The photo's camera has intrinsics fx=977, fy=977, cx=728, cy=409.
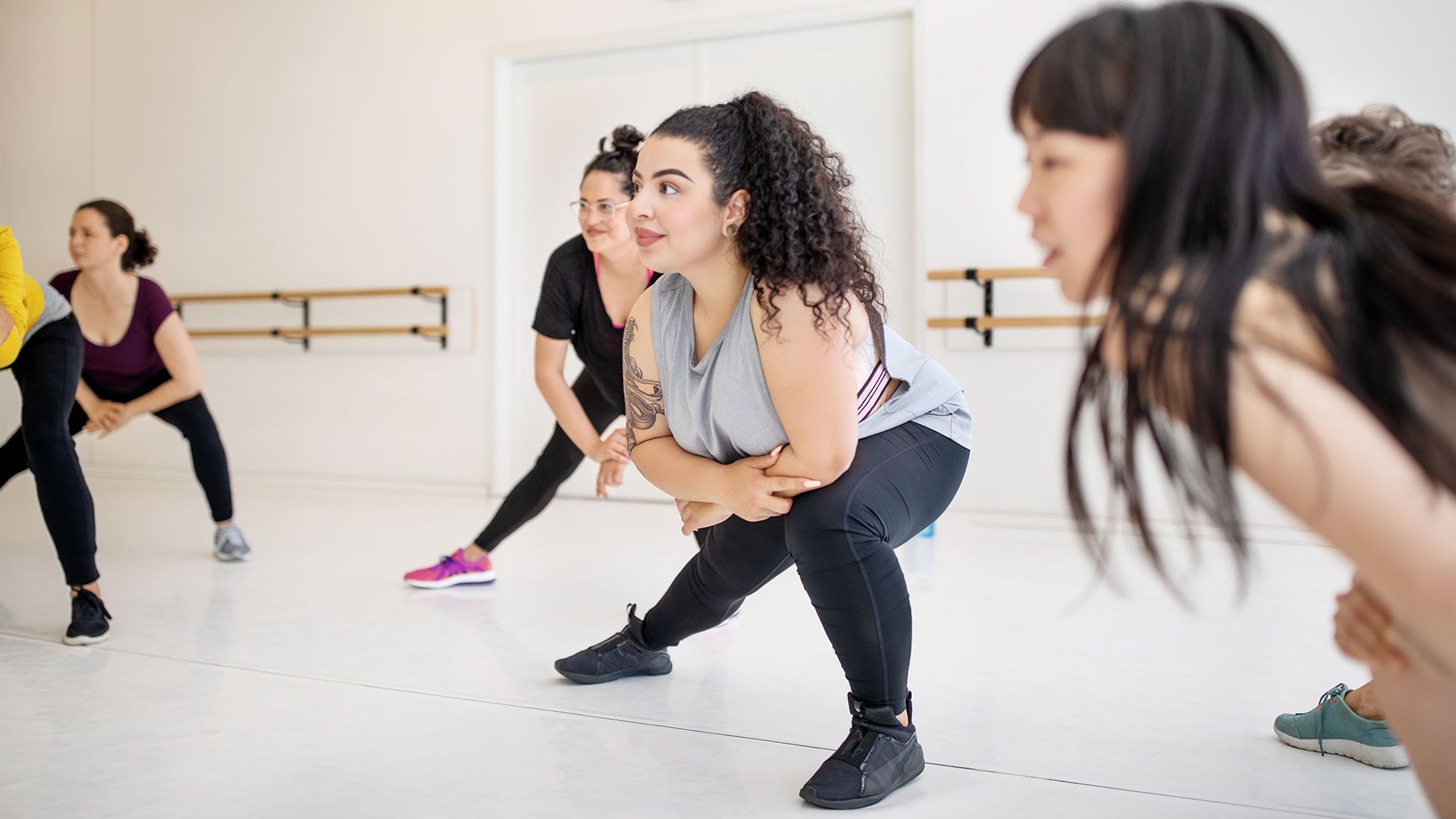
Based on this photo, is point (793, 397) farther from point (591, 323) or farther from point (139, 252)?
point (139, 252)

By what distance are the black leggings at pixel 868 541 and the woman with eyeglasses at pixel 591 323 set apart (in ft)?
2.43

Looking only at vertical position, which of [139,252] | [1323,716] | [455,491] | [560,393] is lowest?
[455,491]

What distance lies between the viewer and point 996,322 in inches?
148

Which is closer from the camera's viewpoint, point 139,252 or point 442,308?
point 139,252

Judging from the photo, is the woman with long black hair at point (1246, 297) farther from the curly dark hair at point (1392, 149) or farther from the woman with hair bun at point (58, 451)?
the woman with hair bun at point (58, 451)

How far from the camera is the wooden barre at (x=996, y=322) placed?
3.69 meters

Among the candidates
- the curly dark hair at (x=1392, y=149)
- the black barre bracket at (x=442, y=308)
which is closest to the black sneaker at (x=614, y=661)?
the curly dark hair at (x=1392, y=149)

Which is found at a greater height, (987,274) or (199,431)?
(987,274)

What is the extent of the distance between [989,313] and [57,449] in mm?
3044

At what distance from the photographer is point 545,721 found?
1.52m

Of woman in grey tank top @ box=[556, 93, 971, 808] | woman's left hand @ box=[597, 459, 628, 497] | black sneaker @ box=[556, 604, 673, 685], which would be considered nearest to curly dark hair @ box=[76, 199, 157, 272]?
woman's left hand @ box=[597, 459, 628, 497]

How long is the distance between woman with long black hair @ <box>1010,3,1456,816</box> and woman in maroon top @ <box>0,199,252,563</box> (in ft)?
8.57

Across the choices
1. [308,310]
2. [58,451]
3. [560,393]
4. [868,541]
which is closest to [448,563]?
[560,393]

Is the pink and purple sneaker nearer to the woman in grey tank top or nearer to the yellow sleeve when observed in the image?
the yellow sleeve
